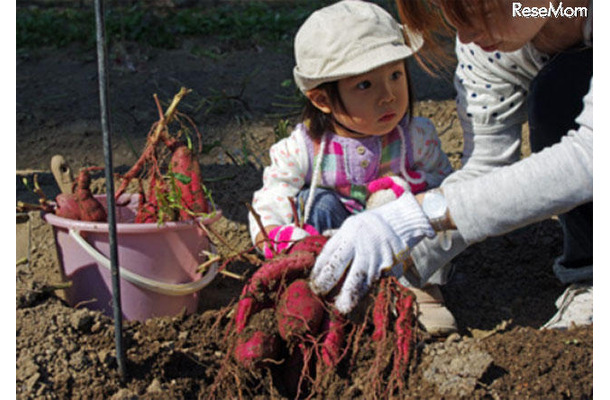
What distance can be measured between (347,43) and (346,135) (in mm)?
320

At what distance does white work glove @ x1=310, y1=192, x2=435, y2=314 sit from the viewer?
1709 millimetres

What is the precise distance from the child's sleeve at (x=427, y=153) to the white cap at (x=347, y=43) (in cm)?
27

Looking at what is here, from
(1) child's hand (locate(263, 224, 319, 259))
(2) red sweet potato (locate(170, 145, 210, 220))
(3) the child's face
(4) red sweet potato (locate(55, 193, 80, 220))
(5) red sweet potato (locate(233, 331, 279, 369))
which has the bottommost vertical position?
(5) red sweet potato (locate(233, 331, 279, 369))

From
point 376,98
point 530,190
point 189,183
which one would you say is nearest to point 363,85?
point 376,98

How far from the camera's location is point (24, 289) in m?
1.94

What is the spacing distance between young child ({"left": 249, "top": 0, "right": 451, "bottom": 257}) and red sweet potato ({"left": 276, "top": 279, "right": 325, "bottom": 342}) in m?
0.21

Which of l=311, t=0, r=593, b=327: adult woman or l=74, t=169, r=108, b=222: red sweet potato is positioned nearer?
l=311, t=0, r=593, b=327: adult woman

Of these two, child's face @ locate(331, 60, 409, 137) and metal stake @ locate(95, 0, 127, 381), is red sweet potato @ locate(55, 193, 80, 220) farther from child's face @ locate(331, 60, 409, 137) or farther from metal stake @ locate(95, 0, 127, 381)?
child's face @ locate(331, 60, 409, 137)

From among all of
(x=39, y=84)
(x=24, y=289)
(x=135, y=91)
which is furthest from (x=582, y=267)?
(x=39, y=84)

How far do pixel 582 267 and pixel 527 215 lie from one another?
25.7 inches

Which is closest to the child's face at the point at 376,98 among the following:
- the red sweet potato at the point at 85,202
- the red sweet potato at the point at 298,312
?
the red sweet potato at the point at 298,312

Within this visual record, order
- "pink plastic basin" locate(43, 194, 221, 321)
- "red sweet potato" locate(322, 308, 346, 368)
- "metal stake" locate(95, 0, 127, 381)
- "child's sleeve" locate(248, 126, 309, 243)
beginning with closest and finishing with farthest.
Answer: "metal stake" locate(95, 0, 127, 381), "red sweet potato" locate(322, 308, 346, 368), "pink plastic basin" locate(43, 194, 221, 321), "child's sleeve" locate(248, 126, 309, 243)

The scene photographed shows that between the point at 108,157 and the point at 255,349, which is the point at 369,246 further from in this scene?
the point at 108,157

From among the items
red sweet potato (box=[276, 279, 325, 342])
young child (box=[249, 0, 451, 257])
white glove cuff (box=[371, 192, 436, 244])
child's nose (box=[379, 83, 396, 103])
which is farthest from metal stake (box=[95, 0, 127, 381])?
child's nose (box=[379, 83, 396, 103])
